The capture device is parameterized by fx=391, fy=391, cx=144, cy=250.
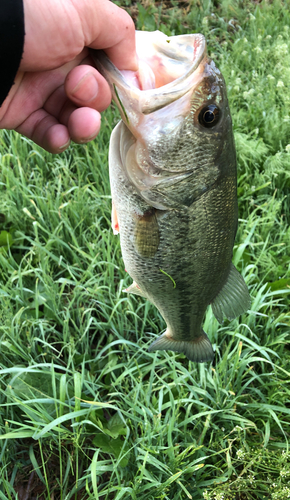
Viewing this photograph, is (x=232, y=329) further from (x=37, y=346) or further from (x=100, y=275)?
(x=37, y=346)

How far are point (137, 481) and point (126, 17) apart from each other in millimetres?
1826

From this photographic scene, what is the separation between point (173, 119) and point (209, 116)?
0.38 feet

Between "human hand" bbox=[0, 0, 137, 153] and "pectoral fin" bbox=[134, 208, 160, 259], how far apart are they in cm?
42

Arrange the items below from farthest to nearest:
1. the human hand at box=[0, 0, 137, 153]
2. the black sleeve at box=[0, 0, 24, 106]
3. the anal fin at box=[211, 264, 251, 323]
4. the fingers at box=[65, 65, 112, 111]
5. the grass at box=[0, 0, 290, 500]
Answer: the grass at box=[0, 0, 290, 500] < the anal fin at box=[211, 264, 251, 323] < the fingers at box=[65, 65, 112, 111] < the human hand at box=[0, 0, 137, 153] < the black sleeve at box=[0, 0, 24, 106]

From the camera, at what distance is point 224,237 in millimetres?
1439

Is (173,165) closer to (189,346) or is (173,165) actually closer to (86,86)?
(86,86)

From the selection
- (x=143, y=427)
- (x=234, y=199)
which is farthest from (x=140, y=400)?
(x=234, y=199)

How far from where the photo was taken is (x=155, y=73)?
134cm

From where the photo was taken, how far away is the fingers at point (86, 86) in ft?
4.55

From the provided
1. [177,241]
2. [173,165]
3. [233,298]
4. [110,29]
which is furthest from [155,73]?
[233,298]

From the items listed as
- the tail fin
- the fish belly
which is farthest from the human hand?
the tail fin

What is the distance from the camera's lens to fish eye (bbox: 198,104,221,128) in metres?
1.25

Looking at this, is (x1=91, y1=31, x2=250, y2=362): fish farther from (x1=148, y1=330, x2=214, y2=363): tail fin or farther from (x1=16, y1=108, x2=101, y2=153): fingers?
(x1=148, y1=330, x2=214, y2=363): tail fin

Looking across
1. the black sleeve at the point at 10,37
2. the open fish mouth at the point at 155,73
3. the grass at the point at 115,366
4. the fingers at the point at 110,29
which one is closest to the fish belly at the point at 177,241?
the open fish mouth at the point at 155,73
